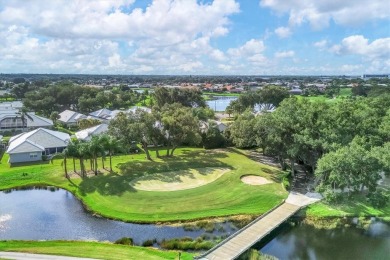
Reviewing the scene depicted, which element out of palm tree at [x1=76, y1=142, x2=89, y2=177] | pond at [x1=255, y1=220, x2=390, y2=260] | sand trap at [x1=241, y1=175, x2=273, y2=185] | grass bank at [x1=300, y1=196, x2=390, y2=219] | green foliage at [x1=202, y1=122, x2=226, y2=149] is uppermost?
palm tree at [x1=76, y1=142, x2=89, y2=177]

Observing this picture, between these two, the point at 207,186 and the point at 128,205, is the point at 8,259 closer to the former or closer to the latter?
the point at 128,205

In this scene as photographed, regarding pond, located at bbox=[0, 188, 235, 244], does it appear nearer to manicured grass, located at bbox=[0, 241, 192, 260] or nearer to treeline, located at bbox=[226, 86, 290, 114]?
manicured grass, located at bbox=[0, 241, 192, 260]

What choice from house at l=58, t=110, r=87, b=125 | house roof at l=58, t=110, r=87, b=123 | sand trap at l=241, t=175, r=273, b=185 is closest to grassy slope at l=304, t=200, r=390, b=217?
sand trap at l=241, t=175, r=273, b=185

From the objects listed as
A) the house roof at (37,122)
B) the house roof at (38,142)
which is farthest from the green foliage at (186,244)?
the house roof at (37,122)

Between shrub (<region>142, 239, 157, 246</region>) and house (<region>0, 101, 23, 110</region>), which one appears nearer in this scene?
shrub (<region>142, 239, 157, 246</region>)

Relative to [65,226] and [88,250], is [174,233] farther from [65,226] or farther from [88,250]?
[65,226]

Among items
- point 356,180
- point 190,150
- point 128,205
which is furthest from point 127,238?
point 190,150

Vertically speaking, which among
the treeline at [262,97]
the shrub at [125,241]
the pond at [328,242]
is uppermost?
the treeline at [262,97]

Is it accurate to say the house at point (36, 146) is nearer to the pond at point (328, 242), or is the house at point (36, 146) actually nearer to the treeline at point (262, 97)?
the pond at point (328, 242)
